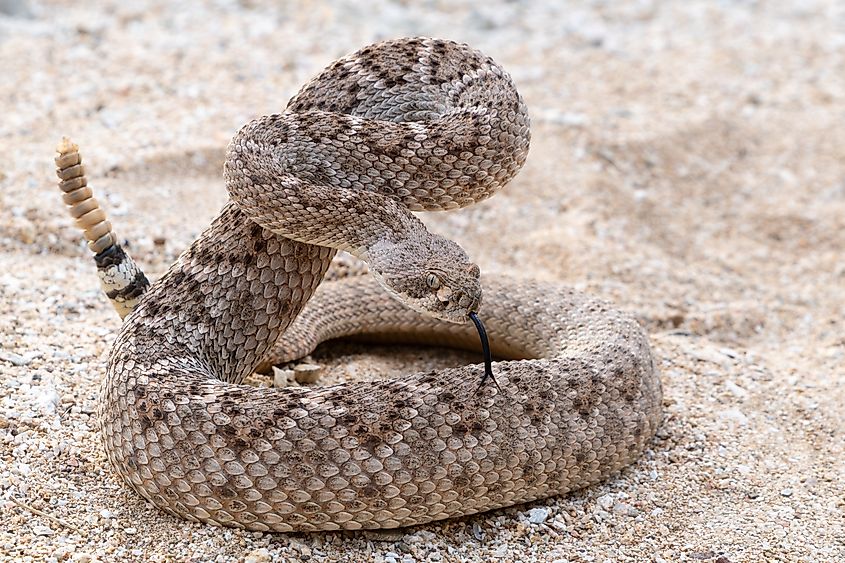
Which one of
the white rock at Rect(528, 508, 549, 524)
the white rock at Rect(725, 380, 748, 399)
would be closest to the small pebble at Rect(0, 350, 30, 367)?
the white rock at Rect(528, 508, 549, 524)

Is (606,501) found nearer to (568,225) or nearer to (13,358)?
(13,358)

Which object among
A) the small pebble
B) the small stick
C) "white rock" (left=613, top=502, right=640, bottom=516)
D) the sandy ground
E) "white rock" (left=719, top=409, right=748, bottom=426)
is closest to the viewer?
the small stick

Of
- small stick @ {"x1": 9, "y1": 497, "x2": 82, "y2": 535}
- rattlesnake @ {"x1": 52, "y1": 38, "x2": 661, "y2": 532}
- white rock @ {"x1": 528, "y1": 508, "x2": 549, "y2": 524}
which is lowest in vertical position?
white rock @ {"x1": 528, "y1": 508, "x2": 549, "y2": 524}

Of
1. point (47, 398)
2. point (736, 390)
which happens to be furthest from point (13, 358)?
point (736, 390)

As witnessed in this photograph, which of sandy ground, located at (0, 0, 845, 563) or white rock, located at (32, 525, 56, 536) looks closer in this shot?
white rock, located at (32, 525, 56, 536)

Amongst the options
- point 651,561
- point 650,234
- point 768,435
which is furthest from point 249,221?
point 650,234

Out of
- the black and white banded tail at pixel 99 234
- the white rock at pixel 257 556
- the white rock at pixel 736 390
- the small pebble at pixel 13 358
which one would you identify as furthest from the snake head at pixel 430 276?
the white rock at pixel 736 390

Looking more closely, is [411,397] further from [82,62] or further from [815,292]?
[82,62]

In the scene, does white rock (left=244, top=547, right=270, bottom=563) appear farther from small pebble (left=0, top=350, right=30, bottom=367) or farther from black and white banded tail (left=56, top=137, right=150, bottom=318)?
small pebble (left=0, top=350, right=30, bottom=367)
